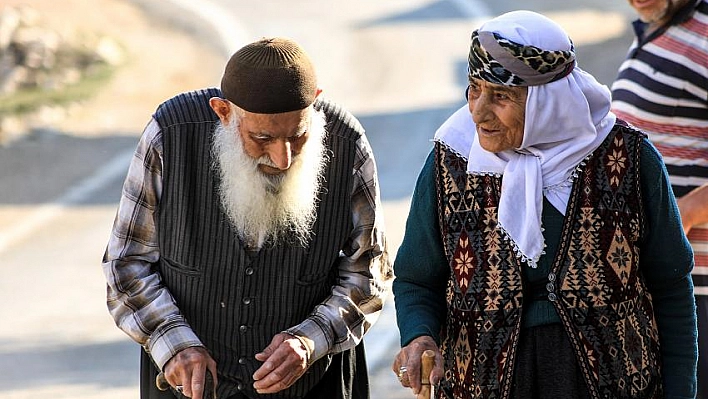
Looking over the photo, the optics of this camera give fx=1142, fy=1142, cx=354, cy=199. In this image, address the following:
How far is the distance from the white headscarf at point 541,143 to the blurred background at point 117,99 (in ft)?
11.2

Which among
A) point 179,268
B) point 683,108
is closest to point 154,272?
point 179,268

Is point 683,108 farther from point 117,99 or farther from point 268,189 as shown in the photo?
point 117,99

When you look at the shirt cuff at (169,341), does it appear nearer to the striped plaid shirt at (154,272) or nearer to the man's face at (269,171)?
the striped plaid shirt at (154,272)

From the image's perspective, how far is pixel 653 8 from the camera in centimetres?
399

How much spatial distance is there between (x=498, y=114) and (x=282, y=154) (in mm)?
612

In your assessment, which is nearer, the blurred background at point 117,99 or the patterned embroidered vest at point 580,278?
the patterned embroidered vest at point 580,278

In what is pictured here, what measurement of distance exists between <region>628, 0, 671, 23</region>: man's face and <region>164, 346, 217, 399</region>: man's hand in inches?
78.3

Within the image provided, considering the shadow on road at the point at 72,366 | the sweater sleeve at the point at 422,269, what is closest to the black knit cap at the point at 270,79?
the sweater sleeve at the point at 422,269

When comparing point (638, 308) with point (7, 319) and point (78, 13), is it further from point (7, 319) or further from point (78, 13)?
point (78, 13)

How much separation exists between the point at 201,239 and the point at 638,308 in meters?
1.20

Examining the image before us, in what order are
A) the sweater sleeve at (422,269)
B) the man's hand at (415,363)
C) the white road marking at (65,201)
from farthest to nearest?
the white road marking at (65,201) < the sweater sleeve at (422,269) < the man's hand at (415,363)

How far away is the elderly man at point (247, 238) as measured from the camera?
3.09 m

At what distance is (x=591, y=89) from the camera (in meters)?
2.82

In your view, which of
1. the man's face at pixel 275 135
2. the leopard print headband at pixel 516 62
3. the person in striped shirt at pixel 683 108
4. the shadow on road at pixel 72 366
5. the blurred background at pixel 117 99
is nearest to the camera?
the leopard print headband at pixel 516 62
